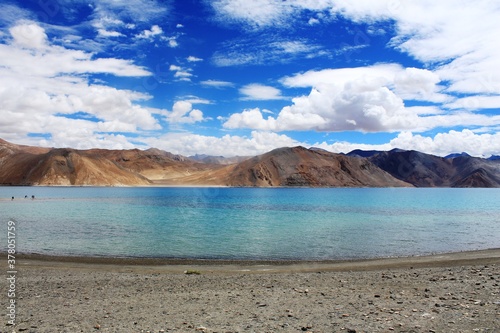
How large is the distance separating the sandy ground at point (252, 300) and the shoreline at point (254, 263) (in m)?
0.48

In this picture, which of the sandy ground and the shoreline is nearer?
the sandy ground

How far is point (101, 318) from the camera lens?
1011cm

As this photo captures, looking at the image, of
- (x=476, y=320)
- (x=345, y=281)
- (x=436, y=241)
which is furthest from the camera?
(x=436, y=241)

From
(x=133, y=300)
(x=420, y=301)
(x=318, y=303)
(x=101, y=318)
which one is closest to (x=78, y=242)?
(x=133, y=300)

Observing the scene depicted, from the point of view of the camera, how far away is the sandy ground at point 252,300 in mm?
9312

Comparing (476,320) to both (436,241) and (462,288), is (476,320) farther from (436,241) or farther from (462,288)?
(436,241)

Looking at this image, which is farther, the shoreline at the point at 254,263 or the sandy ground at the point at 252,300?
the shoreline at the point at 254,263

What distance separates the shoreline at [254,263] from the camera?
20.0 m

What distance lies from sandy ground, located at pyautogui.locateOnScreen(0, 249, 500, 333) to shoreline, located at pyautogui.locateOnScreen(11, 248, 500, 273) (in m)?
0.48

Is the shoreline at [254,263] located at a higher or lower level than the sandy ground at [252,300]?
lower

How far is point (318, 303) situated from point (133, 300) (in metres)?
5.69

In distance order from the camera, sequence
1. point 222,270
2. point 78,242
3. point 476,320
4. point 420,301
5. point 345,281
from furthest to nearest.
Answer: point 78,242
point 222,270
point 345,281
point 420,301
point 476,320

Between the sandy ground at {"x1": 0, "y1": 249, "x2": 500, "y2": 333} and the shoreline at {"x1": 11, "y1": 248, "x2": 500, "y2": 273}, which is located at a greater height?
the sandy ground at {"x1": 0, "y1": 249, "x2": 500, "y2": 333}

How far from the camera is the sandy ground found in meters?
9.31
